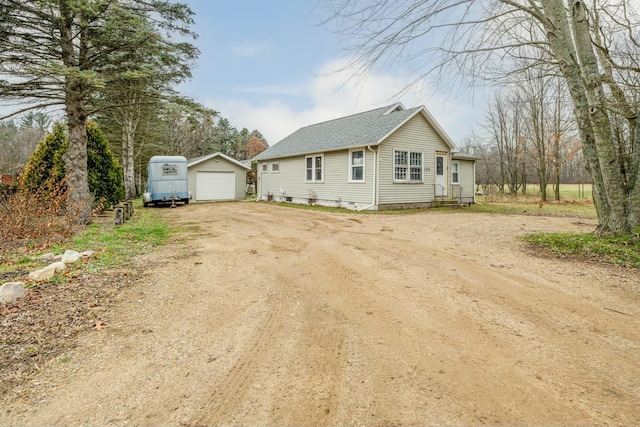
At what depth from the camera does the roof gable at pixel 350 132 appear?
576 inches

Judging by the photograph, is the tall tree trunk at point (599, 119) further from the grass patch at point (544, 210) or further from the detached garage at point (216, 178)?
the detached garage at point (216, 178)

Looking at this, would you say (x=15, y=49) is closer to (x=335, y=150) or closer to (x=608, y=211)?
(x=335, y=150)

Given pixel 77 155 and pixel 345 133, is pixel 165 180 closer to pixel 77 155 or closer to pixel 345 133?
pixel 77 155

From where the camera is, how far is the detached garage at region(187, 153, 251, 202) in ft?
72.4

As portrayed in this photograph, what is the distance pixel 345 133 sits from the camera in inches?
675

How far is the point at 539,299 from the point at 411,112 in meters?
12.6

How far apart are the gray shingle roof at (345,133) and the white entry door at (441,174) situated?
3.13m

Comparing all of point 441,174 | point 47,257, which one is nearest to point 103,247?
point 47,257

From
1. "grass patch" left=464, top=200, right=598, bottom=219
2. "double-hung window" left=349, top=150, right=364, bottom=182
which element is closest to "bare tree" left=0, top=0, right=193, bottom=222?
"double-hung window" left=349, top=150, right=364, bottom=182

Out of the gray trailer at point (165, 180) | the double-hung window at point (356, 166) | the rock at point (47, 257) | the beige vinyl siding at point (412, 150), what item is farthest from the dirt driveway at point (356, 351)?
the gray trailer at point (165, 180)

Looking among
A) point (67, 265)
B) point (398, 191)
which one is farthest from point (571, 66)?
point (67, 265)

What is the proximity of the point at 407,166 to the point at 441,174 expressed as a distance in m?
2.77

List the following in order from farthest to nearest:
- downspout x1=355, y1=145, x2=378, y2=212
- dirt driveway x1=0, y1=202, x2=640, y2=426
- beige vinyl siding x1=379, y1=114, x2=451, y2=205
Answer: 1. beige vinyl siding x1=379, y1=114, x2=451, y2=205
2. downspout x1=355, y1=145, x2=378, y2=212
3. dirt driveway x1=0, y1=202, x2=640, y2=426

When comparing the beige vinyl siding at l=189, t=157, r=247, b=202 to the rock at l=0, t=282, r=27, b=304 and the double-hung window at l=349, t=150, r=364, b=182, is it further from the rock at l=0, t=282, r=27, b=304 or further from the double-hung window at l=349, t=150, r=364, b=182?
the rock at l=0, t=282, r=27, b=304
